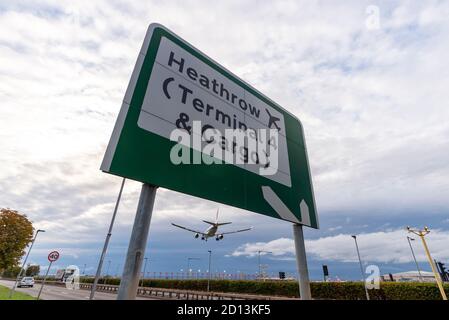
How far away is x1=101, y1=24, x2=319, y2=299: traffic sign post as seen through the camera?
8.00ft

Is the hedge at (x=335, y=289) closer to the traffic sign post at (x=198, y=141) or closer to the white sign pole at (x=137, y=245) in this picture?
the traffic sign post at (x=198, y=141)

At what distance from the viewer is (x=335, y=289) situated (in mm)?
25594

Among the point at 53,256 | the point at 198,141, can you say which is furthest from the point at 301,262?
the point at 53,256

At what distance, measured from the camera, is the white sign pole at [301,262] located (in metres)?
3.75

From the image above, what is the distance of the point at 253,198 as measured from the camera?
11.2 ft

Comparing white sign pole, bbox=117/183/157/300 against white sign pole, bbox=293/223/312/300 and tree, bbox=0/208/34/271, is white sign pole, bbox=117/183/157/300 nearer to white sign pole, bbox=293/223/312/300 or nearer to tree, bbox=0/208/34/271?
white sign pole, bbox=293/223/312/300

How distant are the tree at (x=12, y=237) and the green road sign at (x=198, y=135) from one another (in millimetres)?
25945

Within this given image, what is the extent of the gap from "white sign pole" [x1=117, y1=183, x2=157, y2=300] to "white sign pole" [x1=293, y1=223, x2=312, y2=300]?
107 inches

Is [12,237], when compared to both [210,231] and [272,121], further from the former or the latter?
[272,121]

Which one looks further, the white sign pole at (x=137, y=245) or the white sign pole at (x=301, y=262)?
the white sign pole at (x=301, y=262)

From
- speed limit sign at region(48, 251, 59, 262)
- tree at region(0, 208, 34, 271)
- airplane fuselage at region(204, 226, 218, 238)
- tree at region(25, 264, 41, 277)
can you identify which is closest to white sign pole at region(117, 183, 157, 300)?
speed limit sign at region(48, 251, 59, 262)

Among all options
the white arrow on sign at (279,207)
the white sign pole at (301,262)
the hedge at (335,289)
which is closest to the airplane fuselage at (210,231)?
the hedge at (335,289)

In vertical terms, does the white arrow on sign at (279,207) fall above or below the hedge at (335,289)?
above
